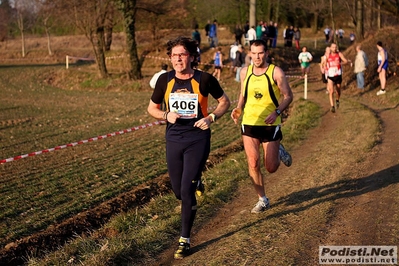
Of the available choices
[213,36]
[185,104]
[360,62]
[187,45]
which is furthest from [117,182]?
[213,36]

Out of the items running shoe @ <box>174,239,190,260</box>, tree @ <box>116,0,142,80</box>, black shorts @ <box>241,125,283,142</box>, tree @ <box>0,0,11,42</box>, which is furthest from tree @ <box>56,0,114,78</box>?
running shoe @ <box>174,239,190,260</box>

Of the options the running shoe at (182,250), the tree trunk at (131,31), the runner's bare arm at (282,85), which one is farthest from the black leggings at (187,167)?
the tree trunk at (131,31)

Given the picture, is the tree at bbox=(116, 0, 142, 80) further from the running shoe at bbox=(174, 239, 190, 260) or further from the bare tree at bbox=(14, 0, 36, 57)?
the running shoe at bbox=(174, 239, 190, 260)

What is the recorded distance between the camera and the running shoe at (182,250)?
5898 millimetres

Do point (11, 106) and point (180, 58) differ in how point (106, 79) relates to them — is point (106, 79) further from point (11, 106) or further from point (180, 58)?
point (180, 58)

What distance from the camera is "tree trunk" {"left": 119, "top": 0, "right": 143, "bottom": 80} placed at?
31.9 m

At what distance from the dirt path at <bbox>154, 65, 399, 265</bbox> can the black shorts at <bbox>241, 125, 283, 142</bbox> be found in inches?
38.6

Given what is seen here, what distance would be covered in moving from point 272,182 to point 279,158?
6.41ft

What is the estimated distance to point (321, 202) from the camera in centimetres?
759

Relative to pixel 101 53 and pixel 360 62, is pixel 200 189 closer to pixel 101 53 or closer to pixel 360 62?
pixel 360 62

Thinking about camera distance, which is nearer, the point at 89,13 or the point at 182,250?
the point at 182,250

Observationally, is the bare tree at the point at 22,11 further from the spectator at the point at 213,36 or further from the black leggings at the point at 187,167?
the black leggings at the point at 187,167

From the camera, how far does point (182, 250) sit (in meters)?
5.92

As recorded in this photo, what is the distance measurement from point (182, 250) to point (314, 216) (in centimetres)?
192
